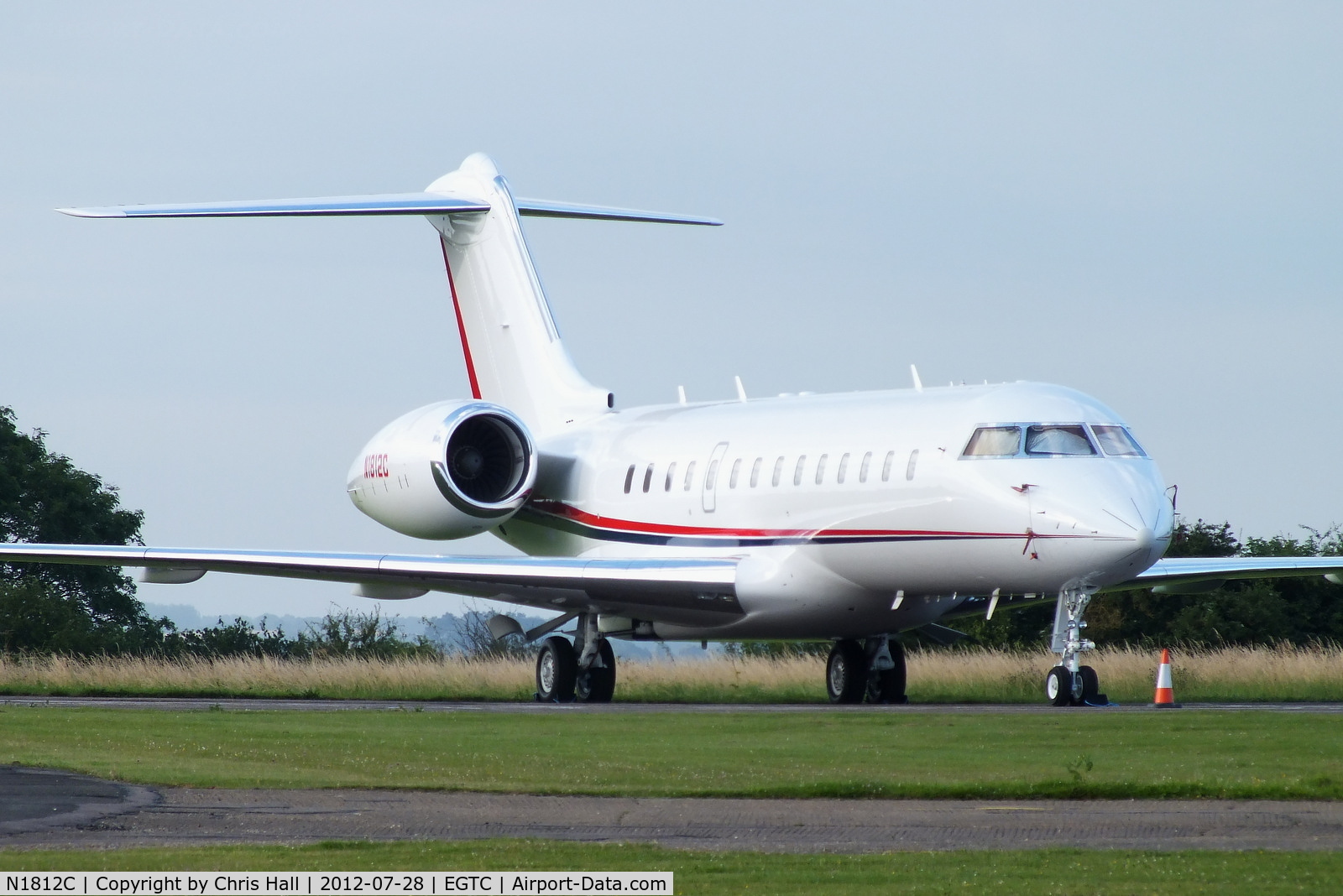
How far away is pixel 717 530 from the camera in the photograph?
23938 mm

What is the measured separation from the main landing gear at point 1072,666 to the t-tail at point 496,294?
10180 millimetres

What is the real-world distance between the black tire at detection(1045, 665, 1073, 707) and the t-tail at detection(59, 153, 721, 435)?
10.5 m

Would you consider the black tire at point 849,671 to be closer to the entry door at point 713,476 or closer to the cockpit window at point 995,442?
the entry door at point 713,476

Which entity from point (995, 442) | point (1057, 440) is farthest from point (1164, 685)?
point (995, 442)

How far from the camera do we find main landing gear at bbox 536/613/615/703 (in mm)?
24812

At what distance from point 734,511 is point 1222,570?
5.91 m

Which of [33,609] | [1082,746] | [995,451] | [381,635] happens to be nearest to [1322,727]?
[1082,746]

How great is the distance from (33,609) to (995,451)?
24.0 m

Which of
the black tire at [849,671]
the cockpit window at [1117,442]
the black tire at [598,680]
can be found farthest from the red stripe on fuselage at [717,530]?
the black tire at [849,671]

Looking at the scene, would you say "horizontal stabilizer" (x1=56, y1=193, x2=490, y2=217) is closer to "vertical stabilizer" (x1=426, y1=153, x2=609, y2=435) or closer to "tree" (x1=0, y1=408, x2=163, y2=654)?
"vertical stabilizer" (x1=426, y1=153, x2=609, y2=435)

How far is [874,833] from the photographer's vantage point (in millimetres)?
10328

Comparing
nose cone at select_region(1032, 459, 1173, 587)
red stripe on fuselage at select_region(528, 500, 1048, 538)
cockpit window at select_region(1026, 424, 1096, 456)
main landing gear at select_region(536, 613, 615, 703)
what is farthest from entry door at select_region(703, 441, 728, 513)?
nose cone at select_region(1032, 459, 1173, 587)

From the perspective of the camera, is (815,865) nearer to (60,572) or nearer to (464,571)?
(464,571)

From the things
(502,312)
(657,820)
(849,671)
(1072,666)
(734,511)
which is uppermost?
(502,312)
